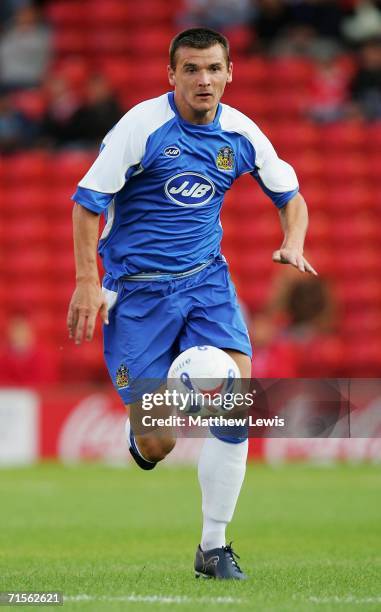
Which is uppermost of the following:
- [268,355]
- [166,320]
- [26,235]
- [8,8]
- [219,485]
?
[8,8]

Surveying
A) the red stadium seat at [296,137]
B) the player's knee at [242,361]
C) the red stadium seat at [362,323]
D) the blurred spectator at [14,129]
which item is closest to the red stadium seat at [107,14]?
the blurred spectator at [14,129]

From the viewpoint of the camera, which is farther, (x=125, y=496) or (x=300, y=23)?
(x=300, y=23)

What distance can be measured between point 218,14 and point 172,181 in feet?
41.4

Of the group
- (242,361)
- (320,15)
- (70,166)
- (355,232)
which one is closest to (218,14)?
(320,15)

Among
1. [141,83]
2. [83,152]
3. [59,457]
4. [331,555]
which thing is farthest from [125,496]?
[141,83]

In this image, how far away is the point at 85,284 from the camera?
18.8 feet

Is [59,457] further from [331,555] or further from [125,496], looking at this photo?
[331,555]

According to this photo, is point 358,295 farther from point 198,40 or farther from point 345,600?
point 345,600

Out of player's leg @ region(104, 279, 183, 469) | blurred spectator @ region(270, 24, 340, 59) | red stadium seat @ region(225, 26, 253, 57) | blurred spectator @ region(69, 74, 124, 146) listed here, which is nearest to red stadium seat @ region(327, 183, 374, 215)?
blurred spectator @ region(270, 24, 340, 59)

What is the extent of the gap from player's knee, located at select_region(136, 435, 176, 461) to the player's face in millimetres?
1409

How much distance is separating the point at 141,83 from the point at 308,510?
940 cm

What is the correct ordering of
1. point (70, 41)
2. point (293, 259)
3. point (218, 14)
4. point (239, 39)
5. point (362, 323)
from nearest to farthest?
point (293, 259) → point (362, 323) → point (218, 14) → point (239, 39) → point (70, 41)

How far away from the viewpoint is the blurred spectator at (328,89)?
18.2 metres

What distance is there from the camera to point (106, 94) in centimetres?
1672
